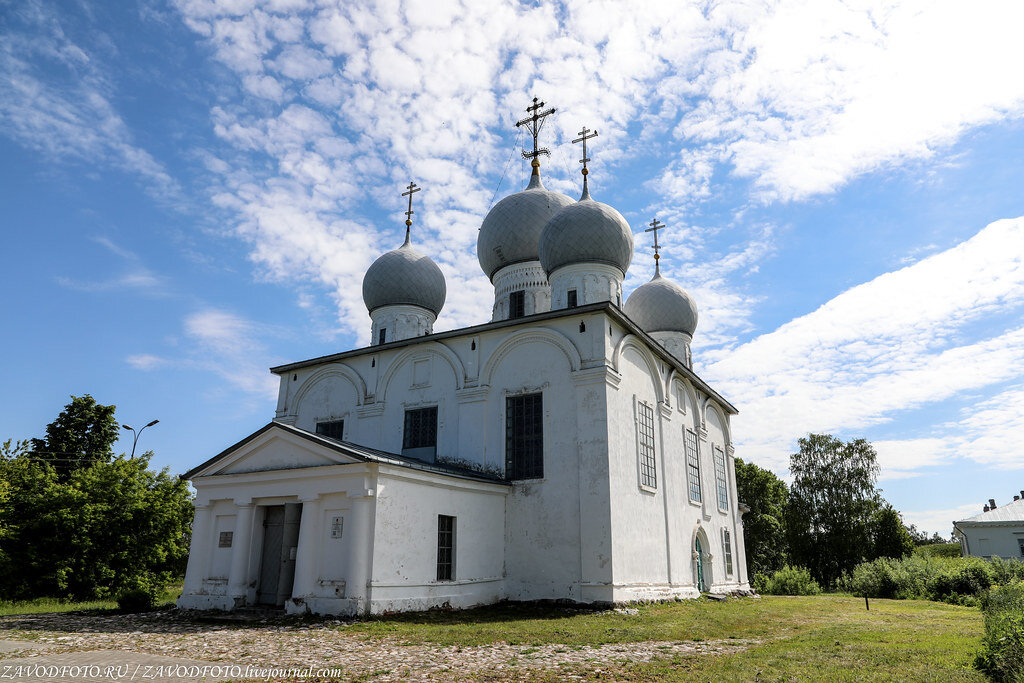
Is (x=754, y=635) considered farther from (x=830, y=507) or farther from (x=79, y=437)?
(x=830, y=507)

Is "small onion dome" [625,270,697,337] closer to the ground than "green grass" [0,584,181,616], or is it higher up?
higher up

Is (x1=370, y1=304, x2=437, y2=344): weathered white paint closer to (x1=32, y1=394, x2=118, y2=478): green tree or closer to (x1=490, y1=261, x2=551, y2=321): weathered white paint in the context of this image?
(x1=490, y1=261, x2=551, y2=321): weathered white paint

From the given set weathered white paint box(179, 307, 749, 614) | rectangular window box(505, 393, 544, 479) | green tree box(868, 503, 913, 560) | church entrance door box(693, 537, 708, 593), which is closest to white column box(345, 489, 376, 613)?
weathered white paint box(179, 307, 749, 614)

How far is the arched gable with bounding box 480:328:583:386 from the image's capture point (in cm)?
1711

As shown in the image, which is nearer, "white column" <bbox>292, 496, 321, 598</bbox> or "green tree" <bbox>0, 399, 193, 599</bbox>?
"white column" <bbox>292, 496, 321, 598</bbox>

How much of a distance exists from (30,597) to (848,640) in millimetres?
19309

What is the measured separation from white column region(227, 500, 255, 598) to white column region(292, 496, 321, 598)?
1.29 m

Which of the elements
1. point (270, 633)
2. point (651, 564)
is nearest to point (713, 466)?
point (651, 564)

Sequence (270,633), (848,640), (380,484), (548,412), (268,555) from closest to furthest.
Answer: (848,640)
(270,633)
(380,484)
(268,555)
(548,412)

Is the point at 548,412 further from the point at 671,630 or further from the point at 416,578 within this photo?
the point at 671,630

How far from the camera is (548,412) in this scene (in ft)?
56.2

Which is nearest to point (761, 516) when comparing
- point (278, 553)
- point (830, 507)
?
point (830, 507)

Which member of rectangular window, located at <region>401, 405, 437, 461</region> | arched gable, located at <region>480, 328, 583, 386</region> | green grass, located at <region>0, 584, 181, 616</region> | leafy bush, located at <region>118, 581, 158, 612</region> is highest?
arched gable, located at <region>480, 328, 583, 386</region>

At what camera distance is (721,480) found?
2528 centimetres
